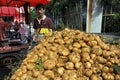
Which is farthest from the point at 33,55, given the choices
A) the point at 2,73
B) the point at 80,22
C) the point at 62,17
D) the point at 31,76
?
the point at 62,17

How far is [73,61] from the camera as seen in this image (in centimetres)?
386

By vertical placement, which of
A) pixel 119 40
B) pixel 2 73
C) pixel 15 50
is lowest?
pixel 2 73

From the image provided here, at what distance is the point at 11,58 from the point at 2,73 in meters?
0.63

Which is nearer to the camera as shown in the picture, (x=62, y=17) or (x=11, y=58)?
(x=11, y=58)

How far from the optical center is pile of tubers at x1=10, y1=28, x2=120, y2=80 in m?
3.72

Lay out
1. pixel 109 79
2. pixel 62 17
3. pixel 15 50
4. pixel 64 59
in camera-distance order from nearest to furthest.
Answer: pixel 109 79 < pixel 64 59 < pixel 15 50 < pixel 62 17

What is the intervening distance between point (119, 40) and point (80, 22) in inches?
382

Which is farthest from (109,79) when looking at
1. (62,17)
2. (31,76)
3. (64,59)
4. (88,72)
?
(62,17)

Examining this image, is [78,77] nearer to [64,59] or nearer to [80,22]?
[64,59]

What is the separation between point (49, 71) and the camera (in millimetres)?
3738

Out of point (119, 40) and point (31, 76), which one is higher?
point (119, 40)

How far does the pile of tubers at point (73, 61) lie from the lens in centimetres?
372

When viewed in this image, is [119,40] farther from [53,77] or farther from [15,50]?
[15,50]

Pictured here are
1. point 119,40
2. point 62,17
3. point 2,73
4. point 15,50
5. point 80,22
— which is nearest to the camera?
point 119,40
